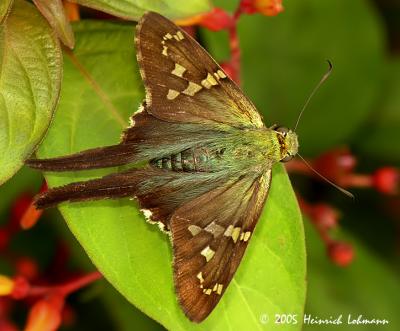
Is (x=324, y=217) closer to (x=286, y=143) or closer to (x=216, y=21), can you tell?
(x=286, y=143)

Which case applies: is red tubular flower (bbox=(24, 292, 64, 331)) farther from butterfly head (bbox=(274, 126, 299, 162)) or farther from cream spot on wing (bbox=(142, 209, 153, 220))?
butterfly head (bbox=(274, 126, 299, 162))

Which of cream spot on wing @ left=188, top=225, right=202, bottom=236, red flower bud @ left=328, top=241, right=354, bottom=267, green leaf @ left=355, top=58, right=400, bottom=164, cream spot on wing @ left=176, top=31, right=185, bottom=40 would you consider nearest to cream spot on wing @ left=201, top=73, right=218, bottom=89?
→ cream spot on wing @ left=176, top=31, right=185, bottom=40

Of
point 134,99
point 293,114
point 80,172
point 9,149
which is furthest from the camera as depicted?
point 293,114

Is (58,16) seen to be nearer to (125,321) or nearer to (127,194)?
(127,194)

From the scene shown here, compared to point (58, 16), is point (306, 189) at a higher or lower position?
lower

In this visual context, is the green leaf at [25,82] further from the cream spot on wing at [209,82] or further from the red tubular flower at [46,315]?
the red tubular flower at [46,315]

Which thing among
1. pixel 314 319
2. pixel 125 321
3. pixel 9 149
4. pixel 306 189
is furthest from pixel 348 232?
pixel 9 149
